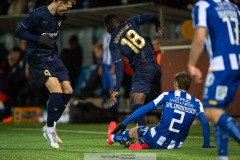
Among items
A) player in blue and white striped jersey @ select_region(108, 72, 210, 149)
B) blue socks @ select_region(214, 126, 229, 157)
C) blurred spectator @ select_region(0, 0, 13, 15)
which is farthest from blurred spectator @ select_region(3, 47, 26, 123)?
blue socks @ select_region(214, 126, 229, 157)

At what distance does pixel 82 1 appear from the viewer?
21.2m

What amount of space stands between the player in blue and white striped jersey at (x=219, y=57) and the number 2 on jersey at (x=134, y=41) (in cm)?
374

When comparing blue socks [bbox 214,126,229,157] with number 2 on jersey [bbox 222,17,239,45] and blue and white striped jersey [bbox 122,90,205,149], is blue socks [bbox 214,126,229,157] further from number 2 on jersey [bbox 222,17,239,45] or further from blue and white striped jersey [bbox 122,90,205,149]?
blue and white striped jersey [bbox 122,90,205,149]

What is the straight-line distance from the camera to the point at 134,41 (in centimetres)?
1078


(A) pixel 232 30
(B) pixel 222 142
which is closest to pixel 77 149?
(B) pixel 222 142

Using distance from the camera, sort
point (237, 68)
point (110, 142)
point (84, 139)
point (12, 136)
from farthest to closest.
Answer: point (12, 136)
point (84, 139)
point (110, 142)
point (237, 68)

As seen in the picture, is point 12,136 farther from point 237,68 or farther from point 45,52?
point 237,68

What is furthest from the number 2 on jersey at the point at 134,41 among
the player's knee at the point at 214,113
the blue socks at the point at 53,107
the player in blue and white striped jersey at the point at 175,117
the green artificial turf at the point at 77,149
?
the player's knee at the point at 214,113

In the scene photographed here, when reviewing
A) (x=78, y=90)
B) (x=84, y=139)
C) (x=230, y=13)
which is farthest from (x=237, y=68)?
(x=78, y=90)

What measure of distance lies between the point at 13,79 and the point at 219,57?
14.1 m

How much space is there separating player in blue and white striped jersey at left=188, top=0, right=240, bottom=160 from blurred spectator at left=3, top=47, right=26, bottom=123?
1317 centimetres

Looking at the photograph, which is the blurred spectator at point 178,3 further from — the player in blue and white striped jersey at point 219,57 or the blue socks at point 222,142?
the blue socks at point 222,142

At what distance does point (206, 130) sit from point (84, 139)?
3244 millimetres

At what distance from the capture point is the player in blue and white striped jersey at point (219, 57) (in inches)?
267
